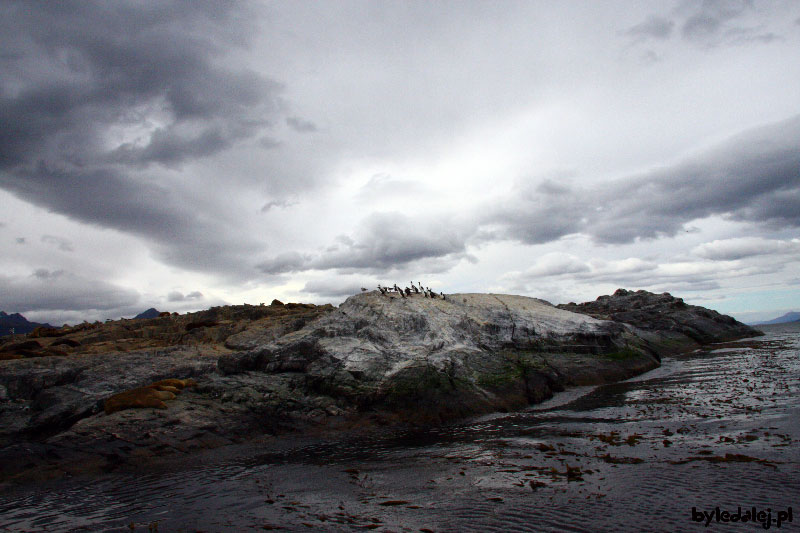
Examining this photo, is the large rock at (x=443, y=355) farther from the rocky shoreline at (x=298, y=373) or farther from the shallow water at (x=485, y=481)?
the shallow water at (x=485, y=481)

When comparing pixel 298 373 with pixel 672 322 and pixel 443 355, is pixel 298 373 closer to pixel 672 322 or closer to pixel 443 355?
pixel 443 355

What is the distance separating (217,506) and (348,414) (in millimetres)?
9553

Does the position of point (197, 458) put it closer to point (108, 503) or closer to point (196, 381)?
point (108, 503)

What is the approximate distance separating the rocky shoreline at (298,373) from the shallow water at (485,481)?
1836mm

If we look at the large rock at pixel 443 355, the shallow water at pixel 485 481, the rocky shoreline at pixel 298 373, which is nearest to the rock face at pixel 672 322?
the rocky shoreline at pixel 298 373

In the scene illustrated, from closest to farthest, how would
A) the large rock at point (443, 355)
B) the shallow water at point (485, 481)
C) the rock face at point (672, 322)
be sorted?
the shallow water at point (485, 481) → the large rock at point (443, 355) → the rock face at point (672, 322)

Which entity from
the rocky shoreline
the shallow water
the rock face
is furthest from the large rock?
the rock face

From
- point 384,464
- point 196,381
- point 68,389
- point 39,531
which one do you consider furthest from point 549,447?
point 68,389

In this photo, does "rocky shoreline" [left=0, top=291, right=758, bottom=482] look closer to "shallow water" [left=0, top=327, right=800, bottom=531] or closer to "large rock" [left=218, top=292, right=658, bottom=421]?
"large rock" [left=218, top=292, right=658, bottom=421]

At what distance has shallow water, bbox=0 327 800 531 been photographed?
358 inches

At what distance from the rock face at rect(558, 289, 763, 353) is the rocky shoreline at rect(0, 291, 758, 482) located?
12362mm

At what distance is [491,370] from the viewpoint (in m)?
24.1

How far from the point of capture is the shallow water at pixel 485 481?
9086mm

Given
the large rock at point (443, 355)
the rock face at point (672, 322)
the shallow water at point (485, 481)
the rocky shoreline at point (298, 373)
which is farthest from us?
the rock face at point (672, 322)
